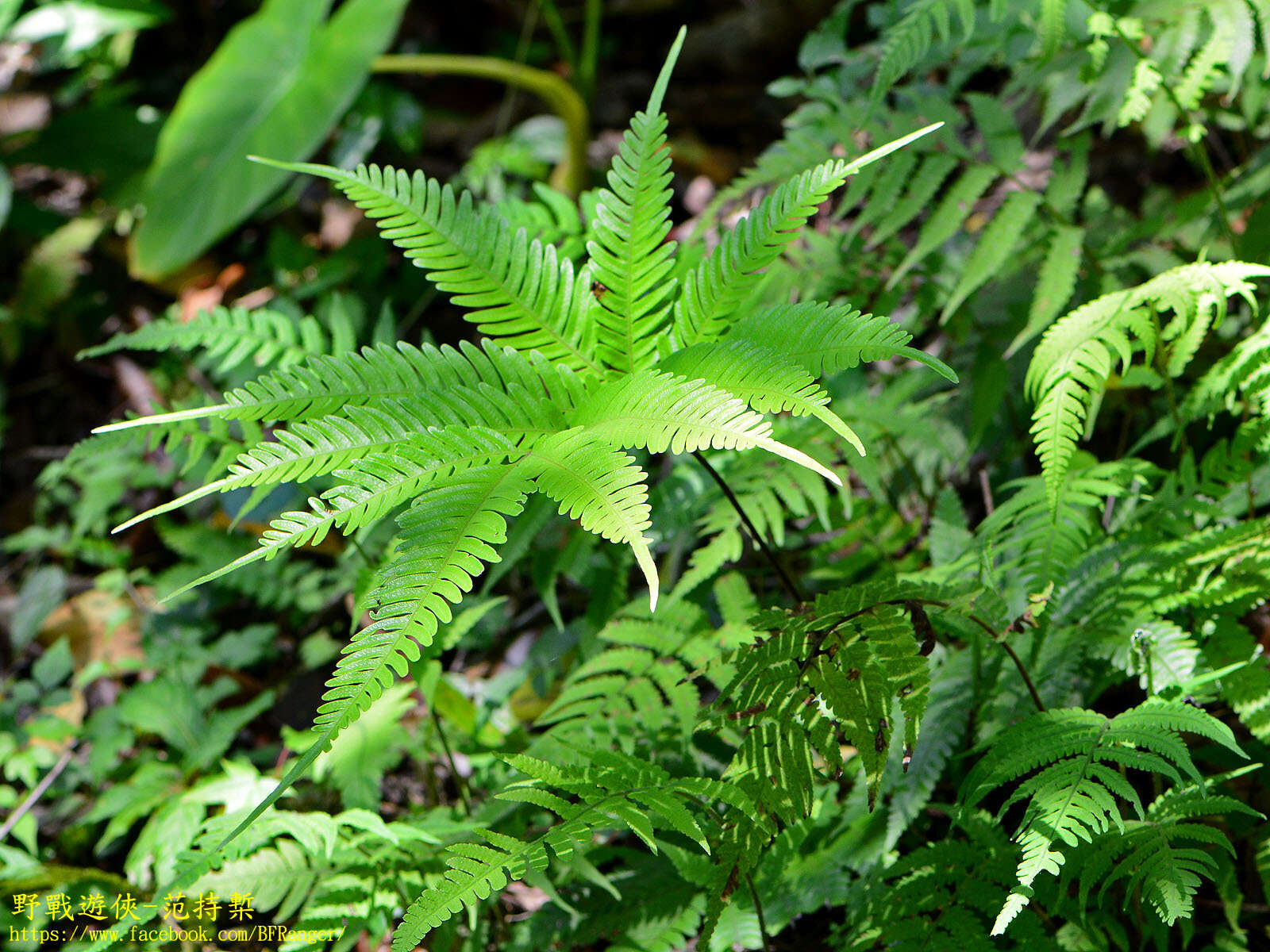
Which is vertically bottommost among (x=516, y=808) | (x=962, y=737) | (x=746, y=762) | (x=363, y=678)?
(x=516, y=808)

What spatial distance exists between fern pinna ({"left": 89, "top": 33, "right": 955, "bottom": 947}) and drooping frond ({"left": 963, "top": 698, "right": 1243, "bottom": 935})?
0.35 meters

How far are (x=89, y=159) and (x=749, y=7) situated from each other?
2.82m

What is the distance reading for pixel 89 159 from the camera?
3.86 meters

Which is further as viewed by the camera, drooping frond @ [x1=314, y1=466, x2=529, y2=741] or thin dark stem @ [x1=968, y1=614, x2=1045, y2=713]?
thin dark stem @ [x1=968, y1=614, x2=1045, y2=713]

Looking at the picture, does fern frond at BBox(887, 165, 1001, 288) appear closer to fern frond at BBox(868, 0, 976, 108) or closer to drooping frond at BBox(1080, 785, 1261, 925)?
fern frond at BBox(868, 0, 976, 108)

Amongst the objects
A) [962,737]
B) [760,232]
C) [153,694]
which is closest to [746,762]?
[962,737]

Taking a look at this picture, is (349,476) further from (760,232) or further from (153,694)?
(153,694)

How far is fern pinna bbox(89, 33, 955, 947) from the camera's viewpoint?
33.6 inches

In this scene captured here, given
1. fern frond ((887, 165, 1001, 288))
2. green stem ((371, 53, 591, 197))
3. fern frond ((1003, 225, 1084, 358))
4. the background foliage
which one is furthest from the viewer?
green stem ((371, 53, 591, 197))

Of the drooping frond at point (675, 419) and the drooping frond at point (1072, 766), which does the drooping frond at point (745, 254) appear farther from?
the drooping frond at point (1072, 766)

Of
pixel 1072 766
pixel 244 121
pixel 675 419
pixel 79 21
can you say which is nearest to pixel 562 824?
pixel 675 419

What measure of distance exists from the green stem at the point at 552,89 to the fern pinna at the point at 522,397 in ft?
7.51

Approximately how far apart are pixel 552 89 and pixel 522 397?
2.55m

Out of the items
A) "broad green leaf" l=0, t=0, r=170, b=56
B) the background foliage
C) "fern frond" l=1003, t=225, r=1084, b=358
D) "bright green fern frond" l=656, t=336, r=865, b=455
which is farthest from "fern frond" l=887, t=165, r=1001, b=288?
"broad green leaf" l=0, t=0, r=170, b=56
